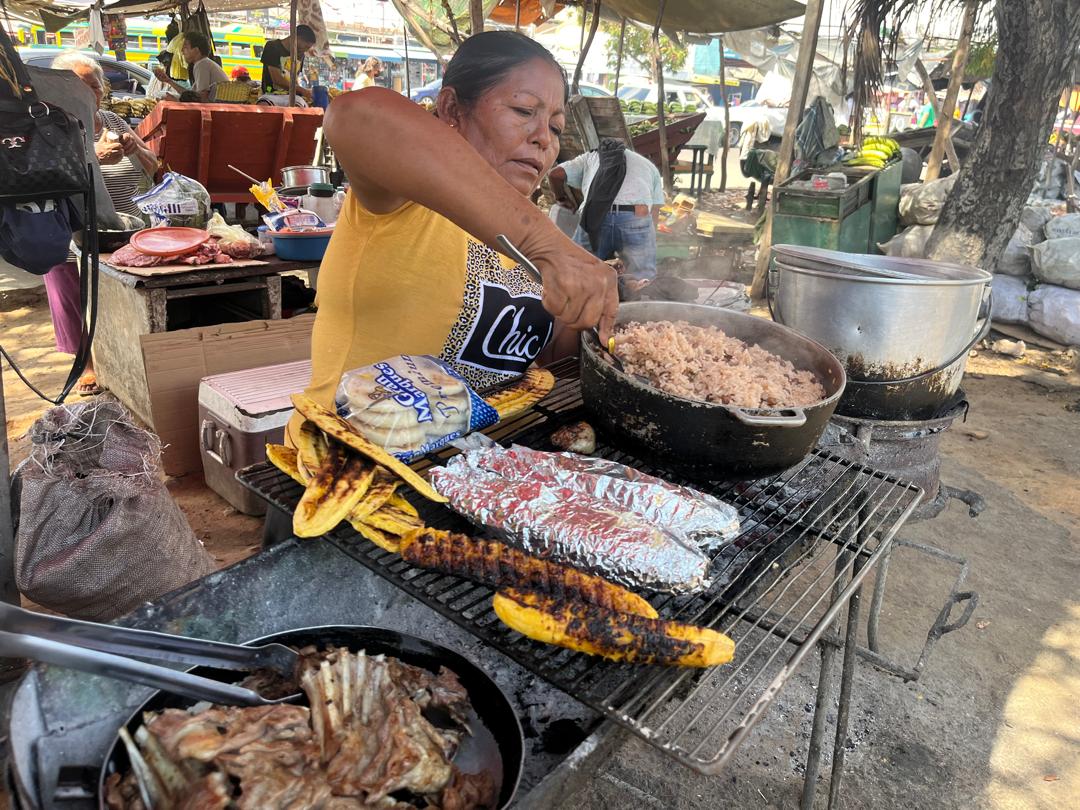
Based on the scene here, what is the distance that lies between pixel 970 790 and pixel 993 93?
6.04m

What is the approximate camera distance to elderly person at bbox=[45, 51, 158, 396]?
5223mm

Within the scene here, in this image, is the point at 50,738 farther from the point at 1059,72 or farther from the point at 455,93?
the point at 1059,72

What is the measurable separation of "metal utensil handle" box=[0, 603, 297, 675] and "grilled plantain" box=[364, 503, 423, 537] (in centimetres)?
28

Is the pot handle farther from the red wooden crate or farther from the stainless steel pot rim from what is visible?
the red wooden crate

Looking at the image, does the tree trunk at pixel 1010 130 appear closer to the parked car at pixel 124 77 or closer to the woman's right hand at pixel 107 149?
the woman's right hand at pixel 107 149

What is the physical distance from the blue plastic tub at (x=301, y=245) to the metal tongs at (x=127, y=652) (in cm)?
379

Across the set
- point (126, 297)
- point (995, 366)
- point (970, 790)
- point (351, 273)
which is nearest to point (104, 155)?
point (126, 297)

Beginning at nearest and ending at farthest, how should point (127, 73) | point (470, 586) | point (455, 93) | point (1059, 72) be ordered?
point (470, 586) < point (455, 93) < point (1059, 72) < point (127, 73)

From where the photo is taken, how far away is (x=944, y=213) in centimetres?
677

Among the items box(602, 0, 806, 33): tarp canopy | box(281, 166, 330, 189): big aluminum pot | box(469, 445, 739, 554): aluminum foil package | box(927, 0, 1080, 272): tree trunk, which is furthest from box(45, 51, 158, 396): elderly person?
box(927, 0, 1080, 272): tree trunk

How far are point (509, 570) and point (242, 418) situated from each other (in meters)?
2.96

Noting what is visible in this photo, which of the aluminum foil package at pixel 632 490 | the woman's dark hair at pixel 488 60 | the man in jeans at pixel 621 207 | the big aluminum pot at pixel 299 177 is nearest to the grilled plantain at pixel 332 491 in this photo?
the aluminum foil package at pixel 632 490

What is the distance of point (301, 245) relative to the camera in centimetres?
Answer: 462

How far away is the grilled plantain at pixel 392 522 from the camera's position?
1.38 meters
